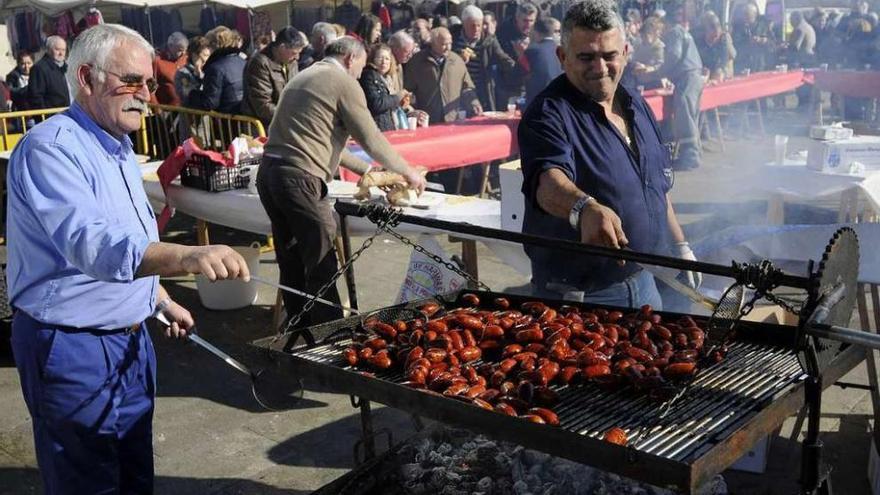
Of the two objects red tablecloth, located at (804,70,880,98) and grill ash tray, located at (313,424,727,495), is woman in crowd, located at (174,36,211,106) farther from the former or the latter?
red tablecloth, located at (804,70,880,98)

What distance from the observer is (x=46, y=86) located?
11320 mm

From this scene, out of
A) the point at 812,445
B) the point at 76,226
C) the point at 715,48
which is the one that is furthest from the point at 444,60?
the point at 812,445

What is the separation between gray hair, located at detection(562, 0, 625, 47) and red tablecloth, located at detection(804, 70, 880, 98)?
41.8ft

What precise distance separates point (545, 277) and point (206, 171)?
3.93 m

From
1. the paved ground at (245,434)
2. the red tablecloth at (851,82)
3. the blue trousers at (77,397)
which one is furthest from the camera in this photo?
the red tablecloth at (851,82)

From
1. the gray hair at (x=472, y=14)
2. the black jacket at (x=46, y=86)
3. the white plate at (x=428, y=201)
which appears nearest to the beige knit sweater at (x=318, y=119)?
the white plate at (x=428, y=201)

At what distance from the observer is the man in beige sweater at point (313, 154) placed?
208 inches

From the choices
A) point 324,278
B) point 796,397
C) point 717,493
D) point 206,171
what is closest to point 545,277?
point 717,493

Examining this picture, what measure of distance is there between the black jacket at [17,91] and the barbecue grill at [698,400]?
1083 centimetres

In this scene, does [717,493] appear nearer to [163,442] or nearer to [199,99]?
[163,442]

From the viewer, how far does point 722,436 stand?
207cm

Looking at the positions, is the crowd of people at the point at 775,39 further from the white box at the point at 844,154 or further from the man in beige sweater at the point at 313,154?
the man in beige sweater at the point at 313,154

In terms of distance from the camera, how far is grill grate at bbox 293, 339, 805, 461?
2.10 meters

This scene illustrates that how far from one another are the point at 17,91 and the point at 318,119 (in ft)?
29.4
